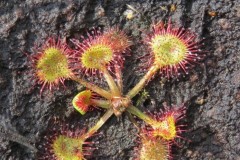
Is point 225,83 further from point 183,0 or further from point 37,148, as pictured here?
point 37,148

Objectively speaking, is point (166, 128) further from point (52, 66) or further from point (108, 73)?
point (52, 66)

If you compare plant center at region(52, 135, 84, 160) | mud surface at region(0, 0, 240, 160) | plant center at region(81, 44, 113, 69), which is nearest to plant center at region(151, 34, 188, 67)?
mud surface at region(0, 0, 240, 160)

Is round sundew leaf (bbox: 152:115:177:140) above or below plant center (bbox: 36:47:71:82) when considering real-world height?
below

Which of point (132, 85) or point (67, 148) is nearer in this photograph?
point (67, 148)

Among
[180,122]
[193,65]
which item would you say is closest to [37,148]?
[180,122]

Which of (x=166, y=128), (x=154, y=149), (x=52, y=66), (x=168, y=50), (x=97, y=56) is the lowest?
(x=154, y=149)

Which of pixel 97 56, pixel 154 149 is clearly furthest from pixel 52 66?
Answer: pixel 154 149

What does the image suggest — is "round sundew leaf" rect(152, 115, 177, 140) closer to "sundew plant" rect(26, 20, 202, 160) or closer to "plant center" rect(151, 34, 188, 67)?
"sundew plant" rect(26, 20, 202, 160)
